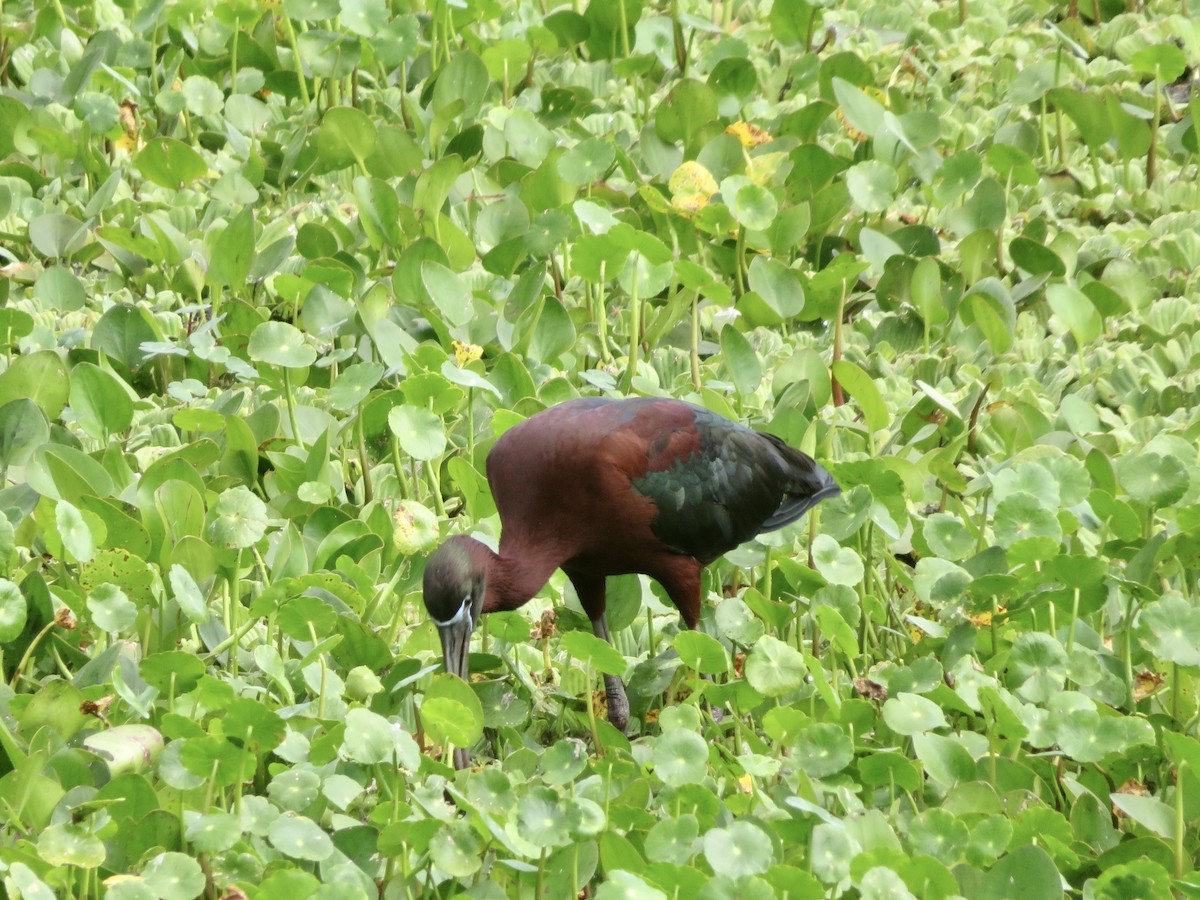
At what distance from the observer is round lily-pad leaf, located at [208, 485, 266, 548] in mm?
3982

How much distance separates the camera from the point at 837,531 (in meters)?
4.25

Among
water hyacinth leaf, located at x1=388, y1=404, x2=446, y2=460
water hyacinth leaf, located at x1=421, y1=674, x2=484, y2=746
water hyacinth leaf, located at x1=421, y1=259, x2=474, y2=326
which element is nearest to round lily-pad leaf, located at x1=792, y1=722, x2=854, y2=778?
water hyacinth leaf, located at x1=421, y1=674, x2=484, y2=746

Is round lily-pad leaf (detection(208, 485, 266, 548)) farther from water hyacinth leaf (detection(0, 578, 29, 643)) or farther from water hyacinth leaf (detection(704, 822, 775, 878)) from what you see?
water hyacinth leaf (detection(704, 822, 775, 878))

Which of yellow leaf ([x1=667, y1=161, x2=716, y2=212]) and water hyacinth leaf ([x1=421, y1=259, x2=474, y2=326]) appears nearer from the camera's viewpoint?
water hyacinth leaf ([x1=421, y1=259, x2=474, y2=326])

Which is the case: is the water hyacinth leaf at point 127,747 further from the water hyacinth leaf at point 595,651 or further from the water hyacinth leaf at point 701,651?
the water hyacinth leaf at point 701,651

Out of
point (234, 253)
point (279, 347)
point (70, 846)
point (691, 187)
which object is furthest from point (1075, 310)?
point (70, 846)

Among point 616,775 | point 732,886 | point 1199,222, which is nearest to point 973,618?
point 616,775

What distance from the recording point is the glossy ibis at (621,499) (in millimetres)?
4168

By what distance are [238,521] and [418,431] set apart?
58 centimetres

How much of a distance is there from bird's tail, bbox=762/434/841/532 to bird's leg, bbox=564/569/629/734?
564 millimetres

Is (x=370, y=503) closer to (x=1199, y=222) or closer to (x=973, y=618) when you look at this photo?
(x=973, y=618)

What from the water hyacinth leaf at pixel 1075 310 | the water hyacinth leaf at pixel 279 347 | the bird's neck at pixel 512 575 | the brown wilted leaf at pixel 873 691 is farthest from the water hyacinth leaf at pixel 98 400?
the water hyacinth leaf at pixel 1075 310

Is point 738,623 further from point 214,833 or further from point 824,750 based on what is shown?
point 214,833

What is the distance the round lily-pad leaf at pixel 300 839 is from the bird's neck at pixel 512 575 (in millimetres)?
908
